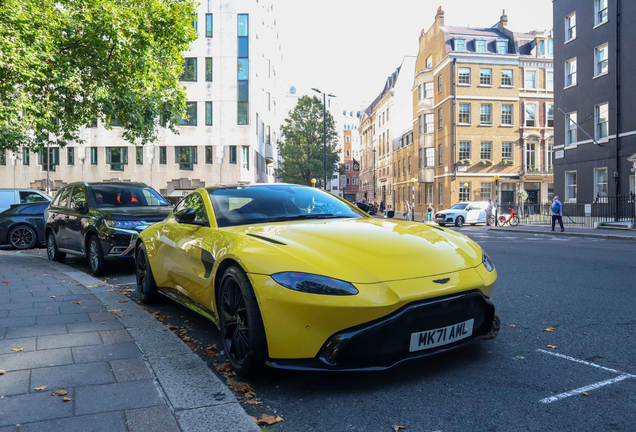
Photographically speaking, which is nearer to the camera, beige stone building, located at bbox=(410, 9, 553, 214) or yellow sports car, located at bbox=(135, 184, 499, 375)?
yellow sports car, located at bbox=(135, 184, 499, 375)

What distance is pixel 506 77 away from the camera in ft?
142

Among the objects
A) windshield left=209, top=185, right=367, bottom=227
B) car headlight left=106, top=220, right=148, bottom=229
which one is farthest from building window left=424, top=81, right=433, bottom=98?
windshield left=209, top=185, right=367, bottom=227

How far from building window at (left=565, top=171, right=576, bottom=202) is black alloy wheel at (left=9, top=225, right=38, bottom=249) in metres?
27.3

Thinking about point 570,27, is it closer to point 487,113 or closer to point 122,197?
point 487,113

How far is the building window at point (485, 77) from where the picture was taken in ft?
140

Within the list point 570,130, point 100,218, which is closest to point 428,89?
point 570,130

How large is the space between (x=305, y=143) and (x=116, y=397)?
1845 inches

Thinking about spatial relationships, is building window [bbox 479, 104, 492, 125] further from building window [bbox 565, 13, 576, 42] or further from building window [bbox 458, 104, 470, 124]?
building window [bbox 565, 13, 576, 42]

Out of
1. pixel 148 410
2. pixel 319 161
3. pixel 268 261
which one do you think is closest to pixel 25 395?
pixel 148 410

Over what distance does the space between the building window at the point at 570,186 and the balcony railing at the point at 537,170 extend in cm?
1453

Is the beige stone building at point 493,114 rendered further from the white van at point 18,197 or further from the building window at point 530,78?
the white van at point 18,197

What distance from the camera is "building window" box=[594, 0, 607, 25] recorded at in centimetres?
2541

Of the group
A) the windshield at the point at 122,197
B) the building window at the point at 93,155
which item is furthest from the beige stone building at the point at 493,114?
the windshield at the point at 122,197

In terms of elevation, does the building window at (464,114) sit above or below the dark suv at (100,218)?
above
